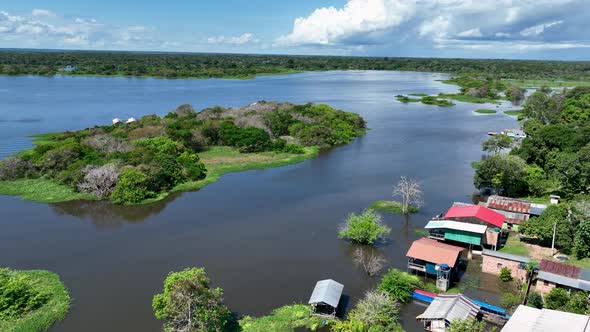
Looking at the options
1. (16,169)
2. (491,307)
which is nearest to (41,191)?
(16,169)

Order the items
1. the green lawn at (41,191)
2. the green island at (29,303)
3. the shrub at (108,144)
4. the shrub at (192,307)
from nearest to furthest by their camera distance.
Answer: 1. the shrub at (192,307)
2. the green island at (29,303)
3. the green lawn at (41,191)
4. the shrub at (108,144)

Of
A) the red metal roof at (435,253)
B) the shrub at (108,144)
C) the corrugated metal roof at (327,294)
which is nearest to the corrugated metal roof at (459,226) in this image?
the red metal roof at (435,253)

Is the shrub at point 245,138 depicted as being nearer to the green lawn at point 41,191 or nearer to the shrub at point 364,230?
the green lawn at point 41,191

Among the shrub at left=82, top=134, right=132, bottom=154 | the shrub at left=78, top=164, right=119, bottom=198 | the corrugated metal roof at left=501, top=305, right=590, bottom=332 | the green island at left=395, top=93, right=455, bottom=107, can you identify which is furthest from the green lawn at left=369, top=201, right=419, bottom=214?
the green island at left=395, top=93, right=455, bottom=107

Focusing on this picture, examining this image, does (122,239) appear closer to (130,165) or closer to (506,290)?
(130,165)

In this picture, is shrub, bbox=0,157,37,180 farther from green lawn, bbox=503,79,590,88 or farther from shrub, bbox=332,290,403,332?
green lawn, bbox=503,79,590,88

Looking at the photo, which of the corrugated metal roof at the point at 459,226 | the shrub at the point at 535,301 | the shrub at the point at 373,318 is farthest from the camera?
the corrugated metal roof at the point at 459,226
